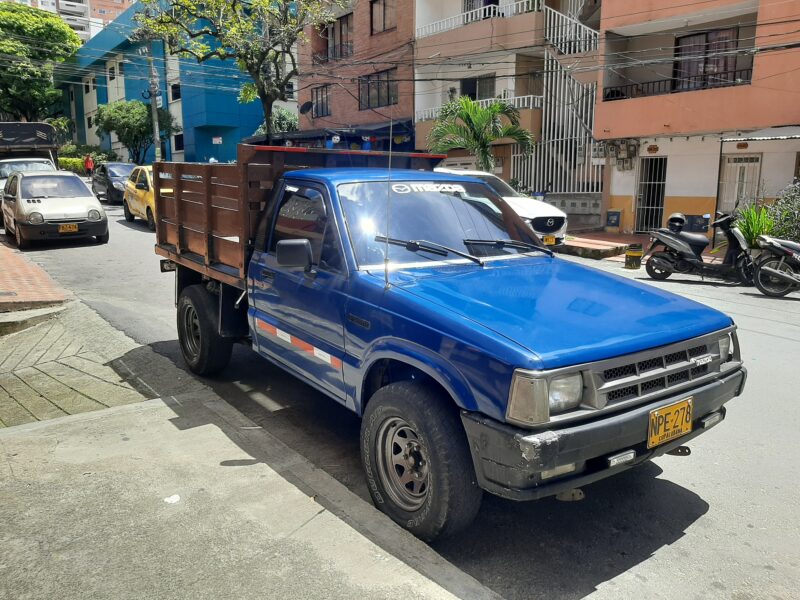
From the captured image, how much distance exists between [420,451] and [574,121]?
65.9ft

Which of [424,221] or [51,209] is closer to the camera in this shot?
[424,221]

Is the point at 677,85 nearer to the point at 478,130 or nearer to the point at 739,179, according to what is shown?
the point at 739,179

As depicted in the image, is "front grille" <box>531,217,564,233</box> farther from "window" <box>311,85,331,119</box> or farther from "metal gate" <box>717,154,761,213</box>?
"window" <box>311,85,331,119</box>

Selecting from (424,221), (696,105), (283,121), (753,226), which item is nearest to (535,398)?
(424,221)

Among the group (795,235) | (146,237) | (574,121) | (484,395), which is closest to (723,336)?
(484,395)

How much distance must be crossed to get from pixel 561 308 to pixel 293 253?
164 centimetres

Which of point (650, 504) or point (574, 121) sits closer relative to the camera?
point (650, 504)

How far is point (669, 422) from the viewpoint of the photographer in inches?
125

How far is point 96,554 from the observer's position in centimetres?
307

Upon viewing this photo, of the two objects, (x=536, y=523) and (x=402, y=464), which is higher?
(x=402, y=464)

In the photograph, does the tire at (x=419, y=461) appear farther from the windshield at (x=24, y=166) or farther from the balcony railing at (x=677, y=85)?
the windshield at (x=24, y=166)

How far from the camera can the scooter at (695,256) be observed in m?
11.0

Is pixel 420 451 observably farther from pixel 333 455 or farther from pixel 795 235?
pixel 795 235

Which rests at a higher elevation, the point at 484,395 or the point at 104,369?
the point at 484,395
